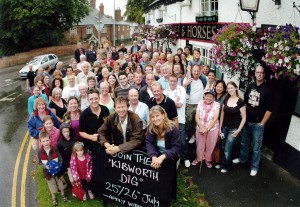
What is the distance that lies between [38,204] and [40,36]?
3315 centimetres

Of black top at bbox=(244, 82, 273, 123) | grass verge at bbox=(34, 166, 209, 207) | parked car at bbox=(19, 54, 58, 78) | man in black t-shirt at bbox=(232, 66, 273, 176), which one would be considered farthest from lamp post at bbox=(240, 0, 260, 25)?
parked car at bbox=(19, 54, 58, 78)

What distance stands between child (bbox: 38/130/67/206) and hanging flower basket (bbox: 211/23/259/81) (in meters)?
4.31

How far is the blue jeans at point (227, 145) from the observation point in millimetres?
6346

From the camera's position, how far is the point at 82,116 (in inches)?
214

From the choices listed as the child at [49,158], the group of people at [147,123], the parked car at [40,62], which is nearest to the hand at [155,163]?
the group of people at [147,123]

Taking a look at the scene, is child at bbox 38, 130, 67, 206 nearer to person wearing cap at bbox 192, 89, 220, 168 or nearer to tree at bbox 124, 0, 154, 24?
person wearing cap at bbox 192, 89, 220, 168

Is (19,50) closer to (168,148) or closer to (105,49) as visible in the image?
(105,49)

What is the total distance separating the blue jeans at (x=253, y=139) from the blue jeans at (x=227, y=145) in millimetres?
289

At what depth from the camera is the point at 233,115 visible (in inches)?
244

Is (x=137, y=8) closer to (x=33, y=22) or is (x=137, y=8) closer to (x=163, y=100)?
(x=33, y=22)

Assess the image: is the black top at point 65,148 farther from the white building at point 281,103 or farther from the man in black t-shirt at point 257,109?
the white building at point 281,103

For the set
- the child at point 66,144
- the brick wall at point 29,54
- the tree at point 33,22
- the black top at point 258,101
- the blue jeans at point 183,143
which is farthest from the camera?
the tree at point 33,22

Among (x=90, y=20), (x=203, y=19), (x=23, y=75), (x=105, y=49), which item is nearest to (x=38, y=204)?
(x=203, y=19)

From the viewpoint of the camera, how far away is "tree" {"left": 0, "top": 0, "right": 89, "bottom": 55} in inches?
1227
